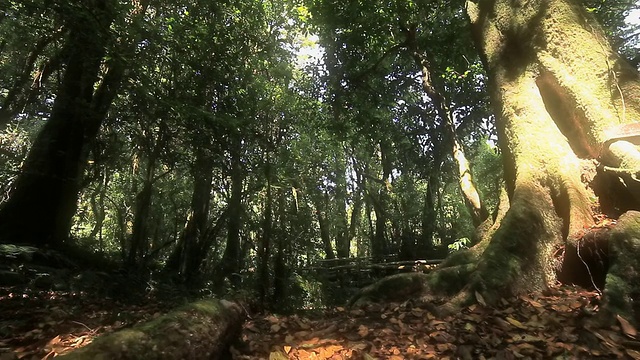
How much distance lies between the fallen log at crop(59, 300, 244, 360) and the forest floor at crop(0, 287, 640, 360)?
A: 0.88 feet

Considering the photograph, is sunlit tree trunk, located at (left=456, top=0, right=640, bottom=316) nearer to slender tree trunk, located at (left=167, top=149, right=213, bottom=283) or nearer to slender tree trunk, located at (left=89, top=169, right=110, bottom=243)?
slender tree trunk, located at (left=167, top=149, right=213, bottom=283)

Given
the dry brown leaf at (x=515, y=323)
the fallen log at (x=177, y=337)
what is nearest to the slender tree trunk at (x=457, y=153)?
the dry brown leaf at (x=515, y=323)

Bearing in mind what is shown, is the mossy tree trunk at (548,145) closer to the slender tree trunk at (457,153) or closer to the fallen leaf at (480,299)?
the fallen leaf at (480,299)

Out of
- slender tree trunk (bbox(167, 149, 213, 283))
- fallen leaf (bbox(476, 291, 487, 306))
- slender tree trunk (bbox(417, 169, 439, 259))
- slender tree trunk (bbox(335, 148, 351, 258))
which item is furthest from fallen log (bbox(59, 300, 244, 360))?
slender tree trunk (bbox(335, 148, 351, 258))

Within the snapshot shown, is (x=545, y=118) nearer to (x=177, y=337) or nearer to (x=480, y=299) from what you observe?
(x=480, y=299)

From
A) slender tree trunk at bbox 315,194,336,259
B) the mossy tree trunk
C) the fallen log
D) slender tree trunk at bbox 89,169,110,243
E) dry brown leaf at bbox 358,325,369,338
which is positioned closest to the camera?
the fallen log

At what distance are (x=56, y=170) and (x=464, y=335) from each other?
953 cm

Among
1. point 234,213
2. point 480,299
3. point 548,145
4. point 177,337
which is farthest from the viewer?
point 234,213

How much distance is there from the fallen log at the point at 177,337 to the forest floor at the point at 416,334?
10.6 inches

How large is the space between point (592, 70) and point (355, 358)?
4.99 meters

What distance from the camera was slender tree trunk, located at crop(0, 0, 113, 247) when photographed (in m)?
8.55

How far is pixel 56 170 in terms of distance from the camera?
9227 millimetres

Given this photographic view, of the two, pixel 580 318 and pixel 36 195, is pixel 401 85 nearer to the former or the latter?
pixel 36 195

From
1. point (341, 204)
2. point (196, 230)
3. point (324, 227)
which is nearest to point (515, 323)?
point (196, 230)
